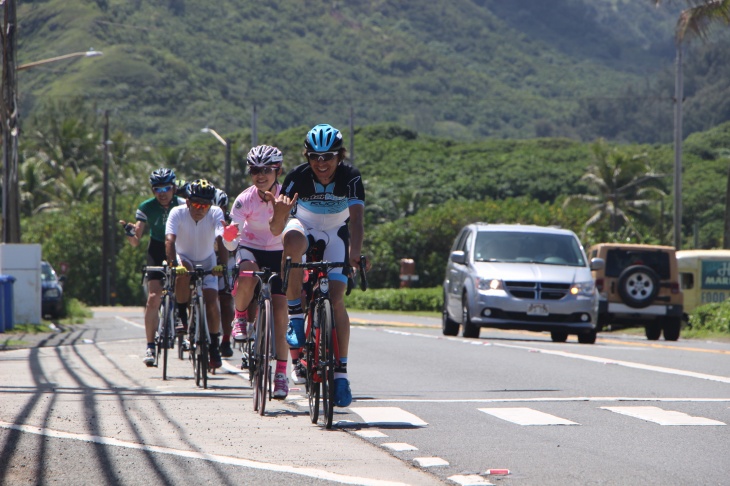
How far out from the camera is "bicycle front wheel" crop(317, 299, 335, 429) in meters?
8.10

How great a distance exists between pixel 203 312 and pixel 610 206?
69973mm

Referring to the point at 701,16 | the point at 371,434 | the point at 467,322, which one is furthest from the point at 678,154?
the point at 371,434

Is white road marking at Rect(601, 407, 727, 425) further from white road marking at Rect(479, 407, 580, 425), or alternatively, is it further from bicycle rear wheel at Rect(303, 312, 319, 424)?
bicycle rear wheel at Rect(303, 312, 319, 424)

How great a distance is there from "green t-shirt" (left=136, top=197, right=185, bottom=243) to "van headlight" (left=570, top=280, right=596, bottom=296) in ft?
24.9

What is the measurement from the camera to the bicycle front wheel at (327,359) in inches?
319

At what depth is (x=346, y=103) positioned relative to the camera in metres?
194

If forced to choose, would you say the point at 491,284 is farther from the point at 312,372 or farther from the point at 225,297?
the point at 312,372

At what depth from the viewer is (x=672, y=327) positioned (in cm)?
2409

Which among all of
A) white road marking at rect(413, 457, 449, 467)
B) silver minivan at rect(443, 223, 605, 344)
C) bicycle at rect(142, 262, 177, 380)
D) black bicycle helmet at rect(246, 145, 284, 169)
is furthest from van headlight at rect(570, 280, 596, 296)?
white road marking at rect(413, 457, 449, 467)

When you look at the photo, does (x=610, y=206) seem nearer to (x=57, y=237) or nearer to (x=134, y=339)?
(x=57, y=237)

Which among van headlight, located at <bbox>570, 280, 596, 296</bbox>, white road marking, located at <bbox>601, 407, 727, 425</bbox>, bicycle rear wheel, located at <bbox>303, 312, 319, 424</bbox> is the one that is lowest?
white road marking, located at <bbox>601, 407, 727, 425</bbox>

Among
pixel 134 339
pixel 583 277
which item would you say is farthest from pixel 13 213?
pixel 583 277

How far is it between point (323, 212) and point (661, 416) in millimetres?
2597

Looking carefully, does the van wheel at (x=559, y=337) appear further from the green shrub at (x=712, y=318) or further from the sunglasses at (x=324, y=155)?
the sunglasses at (x=324, y=155)
